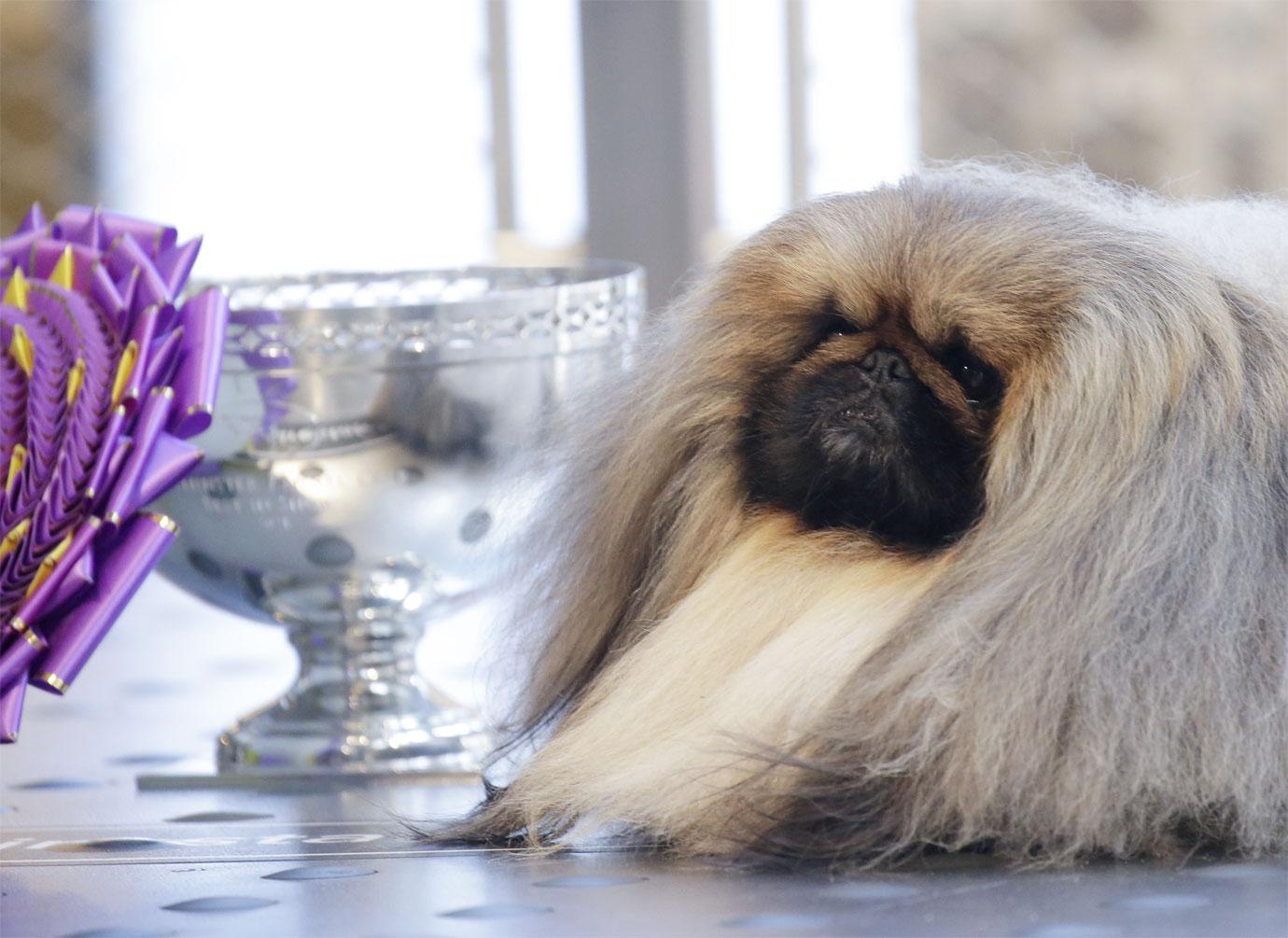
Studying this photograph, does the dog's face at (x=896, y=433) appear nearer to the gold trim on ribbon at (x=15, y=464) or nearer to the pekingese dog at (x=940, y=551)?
the pekingese dog at (x=940, y=551)

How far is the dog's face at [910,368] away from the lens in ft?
3.08

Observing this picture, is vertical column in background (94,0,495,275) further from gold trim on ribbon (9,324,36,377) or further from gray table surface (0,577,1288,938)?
gray table surface (0,577,1288,938)

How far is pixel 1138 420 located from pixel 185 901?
53 cm

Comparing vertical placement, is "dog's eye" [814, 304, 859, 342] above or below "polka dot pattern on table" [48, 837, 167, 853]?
above

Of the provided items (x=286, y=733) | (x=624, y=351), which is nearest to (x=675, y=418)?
(x=624, y=351)

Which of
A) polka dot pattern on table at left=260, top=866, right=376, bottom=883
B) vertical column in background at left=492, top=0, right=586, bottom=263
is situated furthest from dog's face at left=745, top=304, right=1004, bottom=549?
vertical column in background at left=492, top=0, right=586, bottom=263

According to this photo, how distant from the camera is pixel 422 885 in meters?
0.84

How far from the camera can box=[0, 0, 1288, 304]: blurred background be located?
305 centimetres

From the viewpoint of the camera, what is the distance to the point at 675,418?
1.08 metres

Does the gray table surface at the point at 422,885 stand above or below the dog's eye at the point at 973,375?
below

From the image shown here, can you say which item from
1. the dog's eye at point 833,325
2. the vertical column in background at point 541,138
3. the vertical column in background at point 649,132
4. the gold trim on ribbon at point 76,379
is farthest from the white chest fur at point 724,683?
the vertical column in background at point 541,138

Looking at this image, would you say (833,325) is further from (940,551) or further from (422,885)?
(422,885)

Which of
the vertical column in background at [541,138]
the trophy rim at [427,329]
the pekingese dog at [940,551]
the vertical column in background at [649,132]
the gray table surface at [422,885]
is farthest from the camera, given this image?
the vertical column in background at [541,138]

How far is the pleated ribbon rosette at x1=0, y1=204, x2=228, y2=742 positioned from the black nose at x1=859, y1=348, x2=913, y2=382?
1.34ft
